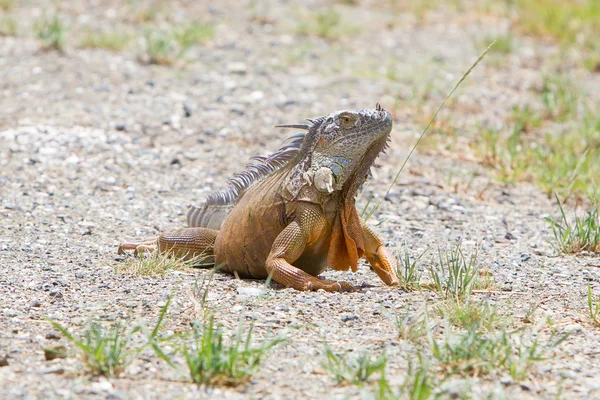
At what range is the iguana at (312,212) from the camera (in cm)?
533

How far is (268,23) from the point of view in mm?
12969

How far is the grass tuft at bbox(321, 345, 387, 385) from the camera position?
3848 millimetres

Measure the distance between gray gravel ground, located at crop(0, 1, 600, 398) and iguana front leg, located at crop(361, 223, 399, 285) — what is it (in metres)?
0.14

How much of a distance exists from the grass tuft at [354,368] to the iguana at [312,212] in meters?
1.28

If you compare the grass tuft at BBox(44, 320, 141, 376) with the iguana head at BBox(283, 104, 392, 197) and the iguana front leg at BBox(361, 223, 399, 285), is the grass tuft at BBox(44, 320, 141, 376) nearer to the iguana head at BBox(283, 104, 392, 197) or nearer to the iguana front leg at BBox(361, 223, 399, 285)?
the iguana head at BBox(283, 104, 392, 197)

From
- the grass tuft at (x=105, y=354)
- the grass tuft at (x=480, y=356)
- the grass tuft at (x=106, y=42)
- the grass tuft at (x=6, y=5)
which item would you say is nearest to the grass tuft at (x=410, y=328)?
the grass tuft at (x=480, y=356)

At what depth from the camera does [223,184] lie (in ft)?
26.3

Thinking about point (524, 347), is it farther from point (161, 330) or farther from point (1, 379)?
point (1, 379)

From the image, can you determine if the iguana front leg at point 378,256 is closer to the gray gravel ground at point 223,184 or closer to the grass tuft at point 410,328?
the gray gravel ground at point 223,184

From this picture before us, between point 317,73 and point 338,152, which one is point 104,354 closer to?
point 338,152

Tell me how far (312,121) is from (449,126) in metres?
4.30

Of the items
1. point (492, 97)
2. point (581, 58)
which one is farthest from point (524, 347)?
point (581, 58)

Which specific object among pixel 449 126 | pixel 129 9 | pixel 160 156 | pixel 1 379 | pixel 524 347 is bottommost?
pixel 1 379

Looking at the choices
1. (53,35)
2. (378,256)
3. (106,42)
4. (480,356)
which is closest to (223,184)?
(378,256)
